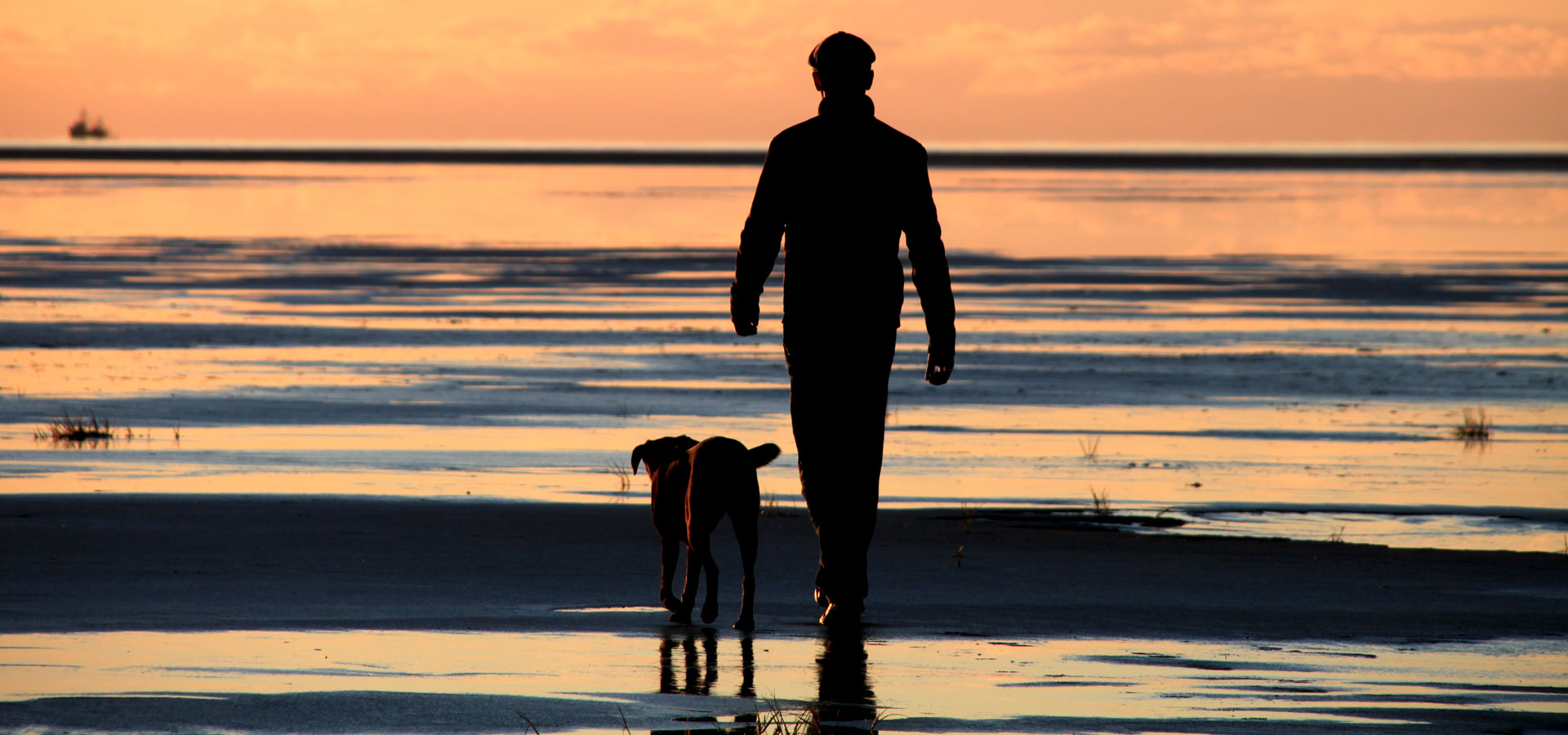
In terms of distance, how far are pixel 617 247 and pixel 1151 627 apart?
4037 cm

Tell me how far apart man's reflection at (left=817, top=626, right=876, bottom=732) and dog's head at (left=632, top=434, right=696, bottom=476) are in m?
0.99

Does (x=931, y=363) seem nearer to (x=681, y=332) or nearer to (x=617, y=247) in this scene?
(x=681, y=332)

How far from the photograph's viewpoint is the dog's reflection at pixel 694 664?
690cm

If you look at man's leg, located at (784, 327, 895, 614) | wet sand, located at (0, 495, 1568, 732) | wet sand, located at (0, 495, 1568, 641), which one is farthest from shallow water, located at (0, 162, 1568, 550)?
man's leg, located at (784, 327, 895, 614)

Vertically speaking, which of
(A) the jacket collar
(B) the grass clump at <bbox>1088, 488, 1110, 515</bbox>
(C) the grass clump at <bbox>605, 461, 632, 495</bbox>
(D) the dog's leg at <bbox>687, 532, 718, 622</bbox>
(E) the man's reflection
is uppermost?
(A) the jacket collar

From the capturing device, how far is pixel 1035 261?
43031mm

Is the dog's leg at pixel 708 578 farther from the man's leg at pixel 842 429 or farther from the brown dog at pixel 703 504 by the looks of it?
the man's leg at pixel 842 429

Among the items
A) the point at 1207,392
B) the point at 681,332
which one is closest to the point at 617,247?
the point at 681,332

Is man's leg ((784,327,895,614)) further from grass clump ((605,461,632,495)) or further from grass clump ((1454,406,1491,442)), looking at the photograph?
grass clump ((1454,406,1491,442))

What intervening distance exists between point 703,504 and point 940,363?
108 cm

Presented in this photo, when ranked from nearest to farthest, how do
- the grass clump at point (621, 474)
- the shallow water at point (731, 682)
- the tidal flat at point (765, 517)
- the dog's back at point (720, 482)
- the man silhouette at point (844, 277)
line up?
the shallow water at point (731, 682) → the tidal flat at point (765, 517) → the dog's back at point (720, 482) → the man silhouette at point (844, 277) → the grass clump at point (621, 474)

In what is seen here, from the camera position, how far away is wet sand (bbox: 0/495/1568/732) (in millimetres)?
6539

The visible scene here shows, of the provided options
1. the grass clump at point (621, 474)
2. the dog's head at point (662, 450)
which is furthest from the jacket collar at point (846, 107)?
the grass clump at point (621, 474)

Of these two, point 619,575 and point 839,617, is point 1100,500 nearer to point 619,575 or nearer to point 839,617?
point 619,575
